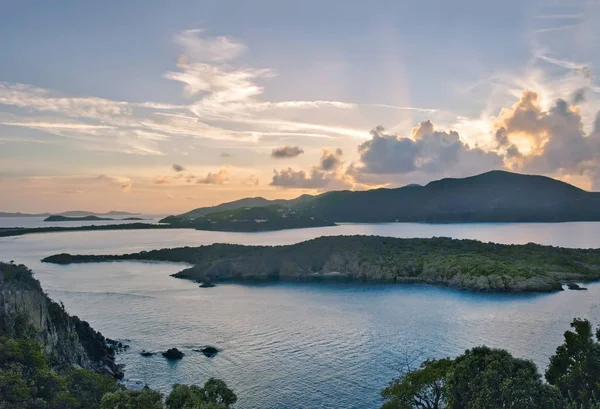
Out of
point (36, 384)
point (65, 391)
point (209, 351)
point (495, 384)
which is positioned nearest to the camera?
point (495, 384)

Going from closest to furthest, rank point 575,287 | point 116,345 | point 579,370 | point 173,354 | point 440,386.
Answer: point 579,370 → point 440,386 → point 173,354 → point 116,345 → point 575,287

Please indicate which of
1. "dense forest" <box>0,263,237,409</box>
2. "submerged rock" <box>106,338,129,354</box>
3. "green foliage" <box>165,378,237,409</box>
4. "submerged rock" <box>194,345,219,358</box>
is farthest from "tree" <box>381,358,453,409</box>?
"submerged rock" <box>106,338,129,354</box>

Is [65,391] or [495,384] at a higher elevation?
[495,384]

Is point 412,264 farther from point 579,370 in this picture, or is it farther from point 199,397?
point 199,397

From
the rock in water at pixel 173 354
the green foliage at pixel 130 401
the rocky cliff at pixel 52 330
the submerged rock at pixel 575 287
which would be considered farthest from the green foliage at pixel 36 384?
the submerged rock at pixel 575 287

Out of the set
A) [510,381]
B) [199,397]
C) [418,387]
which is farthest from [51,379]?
[510,381]

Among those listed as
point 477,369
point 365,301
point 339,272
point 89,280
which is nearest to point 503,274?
point 365,301

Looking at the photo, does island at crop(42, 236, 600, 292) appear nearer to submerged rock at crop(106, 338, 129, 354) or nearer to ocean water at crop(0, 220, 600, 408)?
ocean water at crop(0, 220, 600, 408)
